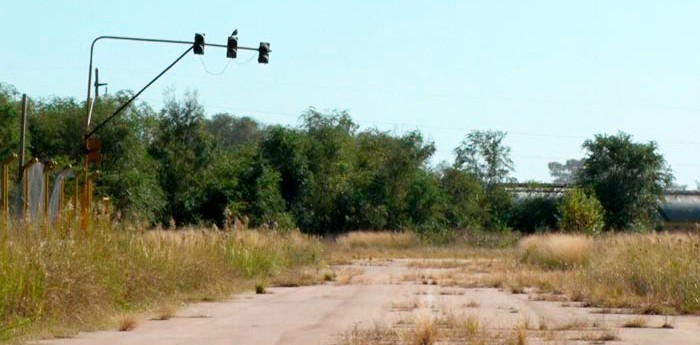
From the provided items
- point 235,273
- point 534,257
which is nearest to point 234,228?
point 235,273

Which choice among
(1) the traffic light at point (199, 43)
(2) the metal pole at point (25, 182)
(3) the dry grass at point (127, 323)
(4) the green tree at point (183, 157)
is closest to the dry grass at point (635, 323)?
(3) the dry grass at point (127, 323)

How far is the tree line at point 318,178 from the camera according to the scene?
72625 mm

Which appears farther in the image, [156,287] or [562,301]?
[562,301]

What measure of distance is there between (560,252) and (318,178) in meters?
41.5

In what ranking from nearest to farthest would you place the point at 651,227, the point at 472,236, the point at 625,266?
the point at 625,266, the point at 472,236, the point at 651,227

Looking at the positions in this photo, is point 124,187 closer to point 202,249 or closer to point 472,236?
point 472,236

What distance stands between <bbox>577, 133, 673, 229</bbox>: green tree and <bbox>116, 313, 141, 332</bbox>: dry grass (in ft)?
242

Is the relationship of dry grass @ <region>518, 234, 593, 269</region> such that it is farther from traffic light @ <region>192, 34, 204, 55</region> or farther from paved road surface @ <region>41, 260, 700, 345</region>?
traffic light @ <region>192, 34, 204, 55</region>

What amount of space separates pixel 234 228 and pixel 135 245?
42.8 feet

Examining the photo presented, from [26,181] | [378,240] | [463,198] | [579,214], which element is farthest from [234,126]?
[26,181]

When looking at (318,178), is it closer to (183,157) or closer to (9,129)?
(183,157)

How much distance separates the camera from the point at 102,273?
2173 centimetres

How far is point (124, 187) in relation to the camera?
6931 cm

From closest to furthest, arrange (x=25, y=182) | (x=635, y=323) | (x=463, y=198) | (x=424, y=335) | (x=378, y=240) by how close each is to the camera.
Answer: (x=424, y=335)
(x=635, y=323)
(x=25, y=182)
(x=378, y=240)
(x=463, y=198)
